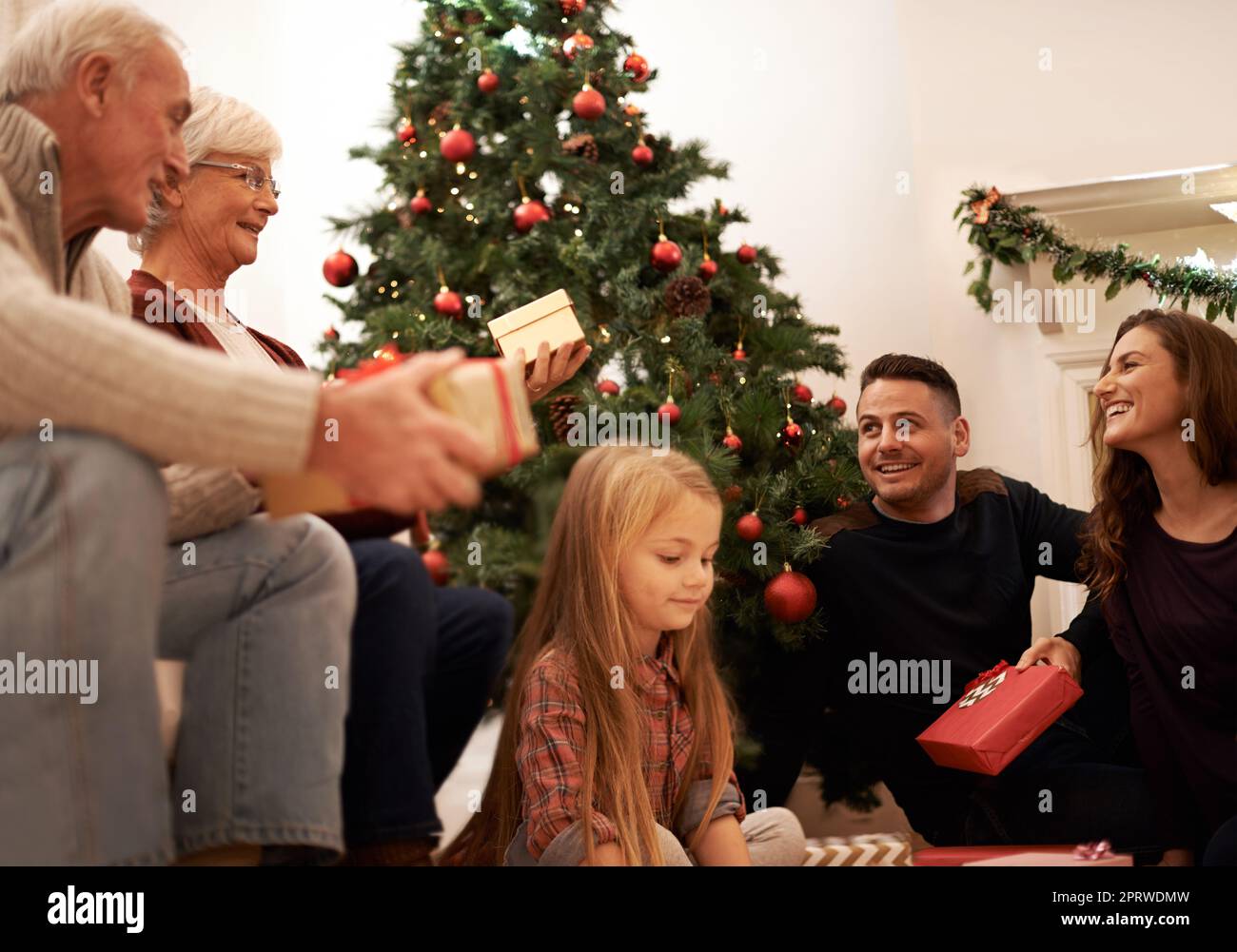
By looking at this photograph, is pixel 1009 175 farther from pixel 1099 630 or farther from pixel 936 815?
pixel 936 815

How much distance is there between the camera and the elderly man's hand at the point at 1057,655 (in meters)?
1.88

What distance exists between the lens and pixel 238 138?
1.58 metres

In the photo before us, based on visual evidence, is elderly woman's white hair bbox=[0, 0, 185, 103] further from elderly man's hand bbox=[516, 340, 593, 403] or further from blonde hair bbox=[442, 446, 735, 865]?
blonde hair bbox=[442, 446, 735, 865]

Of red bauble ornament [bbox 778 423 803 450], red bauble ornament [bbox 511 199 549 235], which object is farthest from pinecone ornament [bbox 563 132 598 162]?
red bauble ornament [bbox 778 423 803 450]

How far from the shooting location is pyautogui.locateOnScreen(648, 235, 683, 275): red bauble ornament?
2.39 metres

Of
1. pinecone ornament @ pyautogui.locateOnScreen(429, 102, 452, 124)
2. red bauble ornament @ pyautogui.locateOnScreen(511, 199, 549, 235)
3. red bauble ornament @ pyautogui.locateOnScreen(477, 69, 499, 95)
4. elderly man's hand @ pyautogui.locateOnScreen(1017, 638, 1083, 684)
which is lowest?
elderly man's hand @ pyautogui.locateOnScreen(1017, 638, 1083, 684)

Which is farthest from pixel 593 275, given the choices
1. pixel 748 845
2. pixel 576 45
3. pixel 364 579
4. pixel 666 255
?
pixel 364 579

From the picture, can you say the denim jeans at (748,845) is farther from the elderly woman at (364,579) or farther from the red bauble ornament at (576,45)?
the red bauble ornament at (576,45)

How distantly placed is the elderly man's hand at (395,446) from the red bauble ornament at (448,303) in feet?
4.64

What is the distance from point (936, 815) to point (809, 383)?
1.11 m

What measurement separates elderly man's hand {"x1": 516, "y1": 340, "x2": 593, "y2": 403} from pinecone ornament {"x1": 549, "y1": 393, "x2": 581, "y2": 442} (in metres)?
0.39

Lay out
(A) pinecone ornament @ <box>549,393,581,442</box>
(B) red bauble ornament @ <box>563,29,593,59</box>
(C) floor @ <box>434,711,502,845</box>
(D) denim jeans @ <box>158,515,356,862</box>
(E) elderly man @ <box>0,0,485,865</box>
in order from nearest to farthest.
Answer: (E) elderly man @ <box>0,0,485,865</box> → (D) denim jeans @ <box>158,515,356,862</box> → (C) floor @ <box>434,711,502,845</box> → (A) pinecone ornament @ <box>549,393,581,442</box> → (B) red bauble ornament @ <box>563,29,593,59</box>
